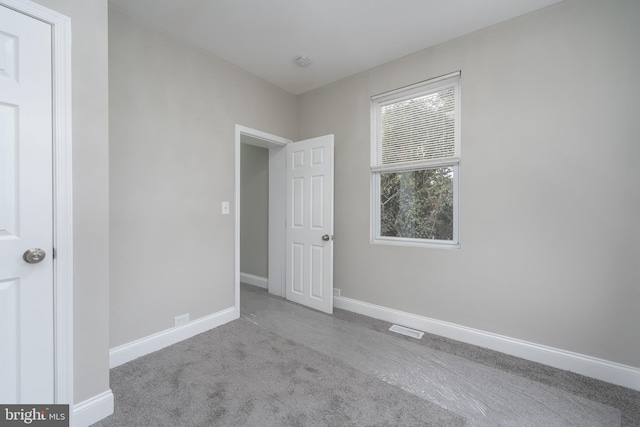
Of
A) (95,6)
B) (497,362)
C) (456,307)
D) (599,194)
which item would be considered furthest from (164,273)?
(599,194)

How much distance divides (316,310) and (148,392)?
1738 mm

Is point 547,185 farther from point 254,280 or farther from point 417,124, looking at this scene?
point 254,280

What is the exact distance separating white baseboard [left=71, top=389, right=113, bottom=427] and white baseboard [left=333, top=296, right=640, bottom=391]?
7.32ft

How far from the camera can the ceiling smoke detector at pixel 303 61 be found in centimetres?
269

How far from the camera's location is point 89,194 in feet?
4.70

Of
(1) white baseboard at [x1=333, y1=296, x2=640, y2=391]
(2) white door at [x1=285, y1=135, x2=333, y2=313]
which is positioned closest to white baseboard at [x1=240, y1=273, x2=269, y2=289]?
(2) white door at [x1=285, y1=135, x2=333, y2=313]

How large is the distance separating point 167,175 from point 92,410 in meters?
1.63

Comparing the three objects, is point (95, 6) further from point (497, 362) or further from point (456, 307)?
point (497, 362)

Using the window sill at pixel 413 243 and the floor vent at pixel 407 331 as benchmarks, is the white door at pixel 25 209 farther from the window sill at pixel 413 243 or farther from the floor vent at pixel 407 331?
the window sill at pixel 413 243

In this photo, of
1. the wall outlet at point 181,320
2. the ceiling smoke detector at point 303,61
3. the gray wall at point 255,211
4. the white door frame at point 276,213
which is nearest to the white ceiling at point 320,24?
the ceiling smoke detector at point 303,61

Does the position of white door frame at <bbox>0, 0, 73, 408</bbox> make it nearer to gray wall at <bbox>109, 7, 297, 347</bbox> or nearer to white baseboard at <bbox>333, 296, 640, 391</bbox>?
gray wall at <bbox>109, 7, 297, 347</bbox>

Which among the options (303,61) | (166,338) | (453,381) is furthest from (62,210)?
(453,381)

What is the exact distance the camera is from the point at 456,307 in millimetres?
2416

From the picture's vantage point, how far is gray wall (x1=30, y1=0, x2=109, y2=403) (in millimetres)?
1385
